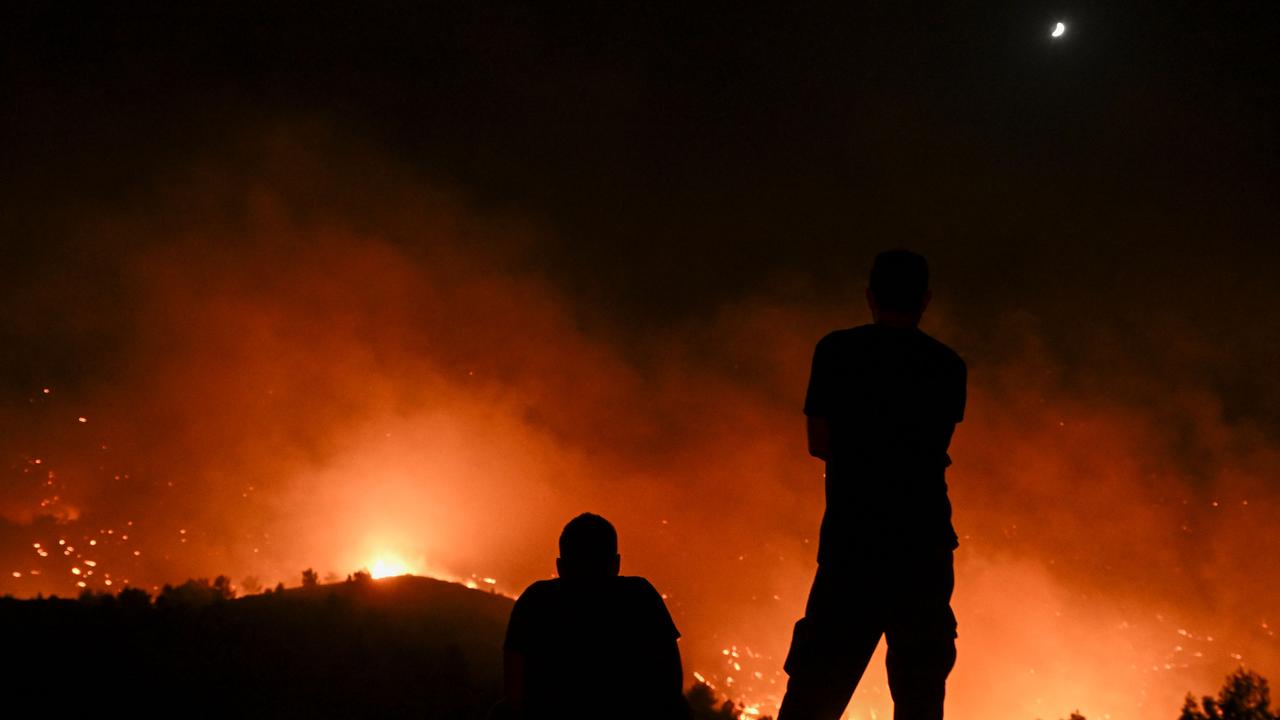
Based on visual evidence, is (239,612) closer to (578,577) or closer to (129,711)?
(129,711)

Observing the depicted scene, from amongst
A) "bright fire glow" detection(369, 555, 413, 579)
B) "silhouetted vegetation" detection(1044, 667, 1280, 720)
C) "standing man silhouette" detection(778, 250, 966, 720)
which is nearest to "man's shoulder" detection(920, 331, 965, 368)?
"standing man silhouette" detection(778, 250, 966, 720)

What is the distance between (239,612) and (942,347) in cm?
906

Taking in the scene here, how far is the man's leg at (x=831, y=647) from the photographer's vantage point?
2535 mm

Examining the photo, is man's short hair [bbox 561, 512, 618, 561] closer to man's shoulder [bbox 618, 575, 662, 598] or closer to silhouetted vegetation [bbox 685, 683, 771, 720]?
man's shoulder [bbox 618, 575, 662, 598]

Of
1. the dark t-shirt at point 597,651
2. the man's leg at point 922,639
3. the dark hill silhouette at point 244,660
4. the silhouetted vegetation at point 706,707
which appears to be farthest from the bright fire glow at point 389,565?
the man's leg at point 922,639

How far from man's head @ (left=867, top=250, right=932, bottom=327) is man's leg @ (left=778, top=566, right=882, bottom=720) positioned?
3.41 ft

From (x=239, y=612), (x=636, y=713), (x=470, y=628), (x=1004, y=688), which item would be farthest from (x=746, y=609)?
(x=636, y=713)

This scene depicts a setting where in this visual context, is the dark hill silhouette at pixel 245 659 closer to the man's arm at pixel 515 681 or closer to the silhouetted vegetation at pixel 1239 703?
the man's arm at pixel 515 681

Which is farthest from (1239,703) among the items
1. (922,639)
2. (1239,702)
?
(922,639)

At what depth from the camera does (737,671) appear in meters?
28.0

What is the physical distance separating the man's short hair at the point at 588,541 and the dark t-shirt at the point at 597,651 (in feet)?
0.33

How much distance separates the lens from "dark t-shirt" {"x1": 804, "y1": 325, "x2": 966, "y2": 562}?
2.56m

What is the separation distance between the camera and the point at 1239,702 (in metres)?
13.0

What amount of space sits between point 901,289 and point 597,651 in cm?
186
